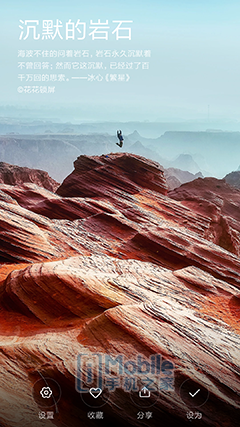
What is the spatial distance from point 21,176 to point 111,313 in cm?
4785

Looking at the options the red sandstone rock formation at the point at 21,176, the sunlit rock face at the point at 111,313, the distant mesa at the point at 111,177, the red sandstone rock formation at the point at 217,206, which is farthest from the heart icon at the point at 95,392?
the red sandstone rock formation at the point at 21,176

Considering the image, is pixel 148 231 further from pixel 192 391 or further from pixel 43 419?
pixel 43 419

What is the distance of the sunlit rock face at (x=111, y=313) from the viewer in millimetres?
7793

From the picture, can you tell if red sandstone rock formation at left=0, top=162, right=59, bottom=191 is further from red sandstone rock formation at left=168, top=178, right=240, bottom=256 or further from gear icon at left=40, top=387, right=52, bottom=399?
gear icon at left=40, top=387, right=52, bottom=399

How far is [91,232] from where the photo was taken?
69.7 ft

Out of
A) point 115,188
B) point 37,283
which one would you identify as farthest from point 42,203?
point 37,283

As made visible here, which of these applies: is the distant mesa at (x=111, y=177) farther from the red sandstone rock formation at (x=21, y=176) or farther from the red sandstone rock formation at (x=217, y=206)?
the red sandstone rock formation at (x=21, y=176)

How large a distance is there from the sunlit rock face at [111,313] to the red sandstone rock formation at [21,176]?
3177 cm

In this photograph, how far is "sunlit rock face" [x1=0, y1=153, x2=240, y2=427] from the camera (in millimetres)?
7793

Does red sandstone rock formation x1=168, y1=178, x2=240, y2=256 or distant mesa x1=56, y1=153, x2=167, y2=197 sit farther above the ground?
distant mesa x1=56, y1=153, x2=167, y2=197

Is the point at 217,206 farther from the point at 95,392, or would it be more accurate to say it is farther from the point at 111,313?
the point at 95,392

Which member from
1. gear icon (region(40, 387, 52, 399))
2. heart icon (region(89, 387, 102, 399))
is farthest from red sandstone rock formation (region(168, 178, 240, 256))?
gear icon (region(40, 387, 52, 399))

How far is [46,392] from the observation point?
8.02m

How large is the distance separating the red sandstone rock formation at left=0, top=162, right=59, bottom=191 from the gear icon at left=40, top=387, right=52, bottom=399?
47.3 meters
